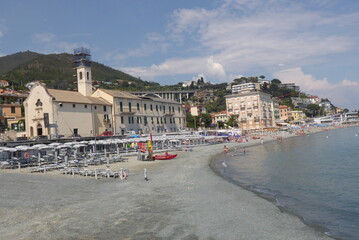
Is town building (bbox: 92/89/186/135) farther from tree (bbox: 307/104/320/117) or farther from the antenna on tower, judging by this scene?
tree (bbox: 307/104/320/117)

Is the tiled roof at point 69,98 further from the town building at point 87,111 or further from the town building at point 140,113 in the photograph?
the town building at point 140,113

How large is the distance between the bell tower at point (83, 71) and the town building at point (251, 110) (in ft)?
238

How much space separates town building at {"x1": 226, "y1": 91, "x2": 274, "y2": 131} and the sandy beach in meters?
96.1

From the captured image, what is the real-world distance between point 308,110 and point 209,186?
19463cm

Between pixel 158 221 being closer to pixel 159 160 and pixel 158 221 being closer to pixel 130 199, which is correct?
pixel 130 199

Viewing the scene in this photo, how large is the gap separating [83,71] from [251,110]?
75.6m

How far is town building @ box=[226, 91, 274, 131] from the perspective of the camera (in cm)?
11312

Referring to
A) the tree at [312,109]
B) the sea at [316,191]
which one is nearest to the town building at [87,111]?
the sea at [316,191]

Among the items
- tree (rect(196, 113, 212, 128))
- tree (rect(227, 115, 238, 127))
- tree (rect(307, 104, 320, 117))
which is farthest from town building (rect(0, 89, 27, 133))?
tree (rect(307, 104, 320, 117))

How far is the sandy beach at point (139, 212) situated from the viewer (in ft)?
36.0

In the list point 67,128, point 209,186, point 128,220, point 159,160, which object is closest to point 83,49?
point 67,128

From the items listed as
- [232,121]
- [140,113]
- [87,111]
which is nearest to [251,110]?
[232,121]

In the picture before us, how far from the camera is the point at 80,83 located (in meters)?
54.6

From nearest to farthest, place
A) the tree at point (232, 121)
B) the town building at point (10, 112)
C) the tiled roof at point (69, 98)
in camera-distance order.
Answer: the tiled roof at point (69, 98), the town building at point (10, 112), the tree at point (232, 121)
